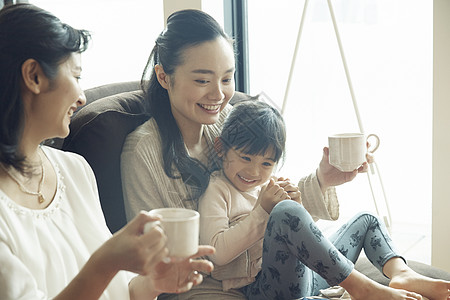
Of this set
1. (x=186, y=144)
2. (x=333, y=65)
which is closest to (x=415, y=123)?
(x=333, y=65)

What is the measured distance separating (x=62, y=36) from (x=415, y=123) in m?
2.51

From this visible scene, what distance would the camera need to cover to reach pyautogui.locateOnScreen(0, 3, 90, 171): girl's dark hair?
1155 mm

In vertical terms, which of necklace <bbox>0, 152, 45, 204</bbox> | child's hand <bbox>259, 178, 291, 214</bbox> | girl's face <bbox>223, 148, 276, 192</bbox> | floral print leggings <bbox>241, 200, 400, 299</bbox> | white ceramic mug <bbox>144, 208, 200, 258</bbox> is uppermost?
necklace <bbox>0, 152, 45, 204</bbox>

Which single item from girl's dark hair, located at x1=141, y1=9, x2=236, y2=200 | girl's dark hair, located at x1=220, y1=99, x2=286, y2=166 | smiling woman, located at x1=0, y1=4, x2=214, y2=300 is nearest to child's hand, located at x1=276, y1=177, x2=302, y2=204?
girl's dark hair, located at x1=220, y1=99, x2=286, y2=166

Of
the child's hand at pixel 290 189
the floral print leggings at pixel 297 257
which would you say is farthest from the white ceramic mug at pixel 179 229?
the child's hand at pixel 290 189

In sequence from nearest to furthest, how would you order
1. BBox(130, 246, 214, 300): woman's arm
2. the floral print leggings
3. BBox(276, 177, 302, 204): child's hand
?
BBox(130, 246, 214, 300): woman's arm < the floral print leggings < BBox(276, 177, 302, 204): child's hand

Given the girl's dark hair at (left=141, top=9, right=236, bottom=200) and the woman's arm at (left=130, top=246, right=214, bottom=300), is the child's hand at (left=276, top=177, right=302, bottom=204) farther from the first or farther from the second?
the woman's arm at (left=130, top=246, right=214, bottom=300)

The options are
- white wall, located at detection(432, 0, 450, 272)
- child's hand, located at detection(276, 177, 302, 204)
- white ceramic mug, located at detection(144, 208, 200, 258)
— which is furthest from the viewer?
white wall, located at detection(432, 0, 450, 272)

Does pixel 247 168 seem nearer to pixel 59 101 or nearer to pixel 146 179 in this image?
pixel 146 179

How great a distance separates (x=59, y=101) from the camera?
1.22m

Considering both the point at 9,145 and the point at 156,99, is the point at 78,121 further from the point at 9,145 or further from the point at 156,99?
the point at 9,145

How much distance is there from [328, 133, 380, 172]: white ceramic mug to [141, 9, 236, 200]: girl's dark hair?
407mm

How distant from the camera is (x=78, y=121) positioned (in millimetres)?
1762

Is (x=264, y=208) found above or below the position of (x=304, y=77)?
below
